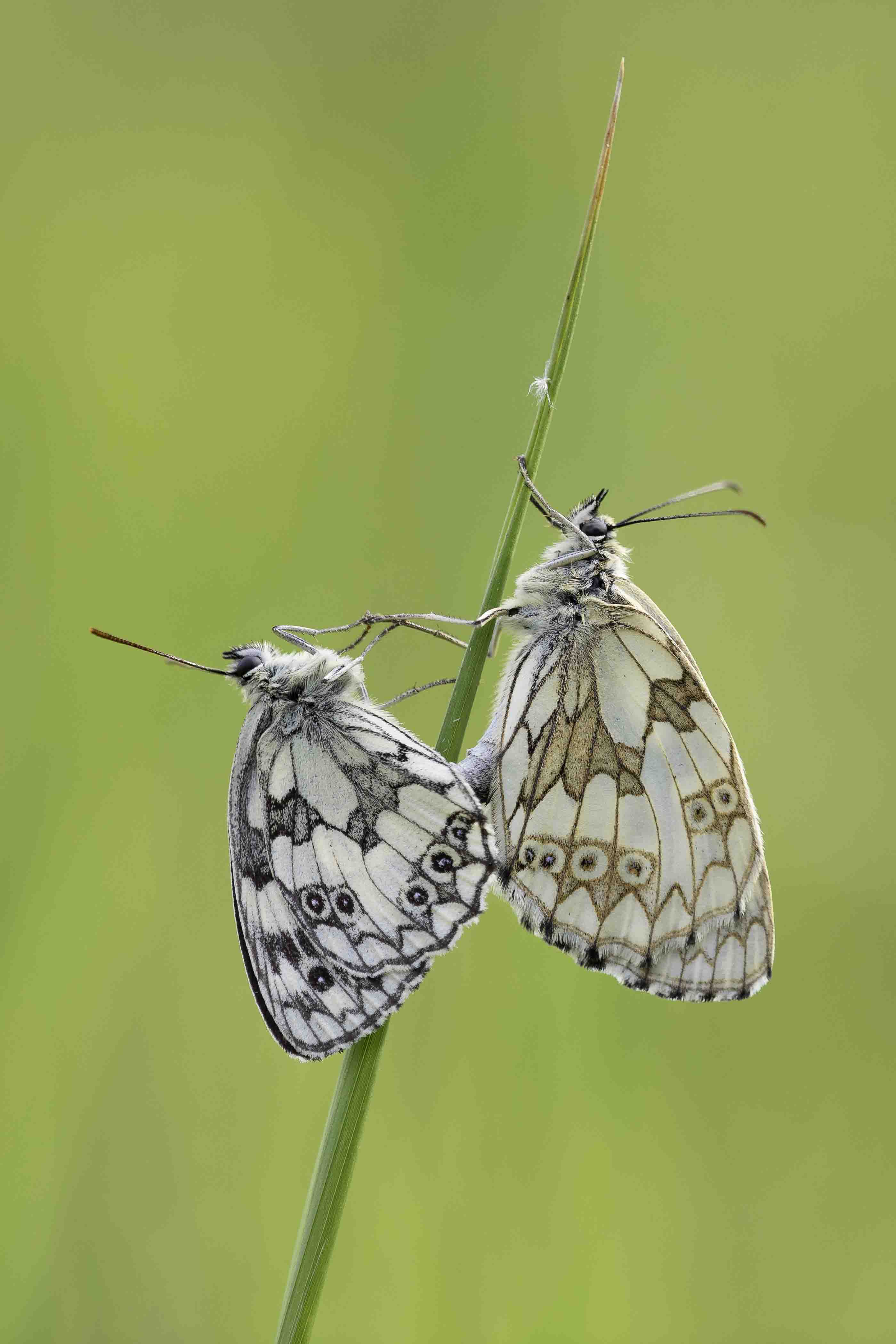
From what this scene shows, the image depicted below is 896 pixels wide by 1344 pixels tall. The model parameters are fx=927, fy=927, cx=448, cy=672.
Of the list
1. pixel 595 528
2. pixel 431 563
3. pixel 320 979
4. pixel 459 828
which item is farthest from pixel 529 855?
pixel 431 563

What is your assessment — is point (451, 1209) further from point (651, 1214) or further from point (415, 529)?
point (415, 529)

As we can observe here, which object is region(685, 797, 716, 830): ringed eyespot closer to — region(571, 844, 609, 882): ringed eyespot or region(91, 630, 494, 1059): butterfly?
region(571, 844, 609, 882): ringed eyespot

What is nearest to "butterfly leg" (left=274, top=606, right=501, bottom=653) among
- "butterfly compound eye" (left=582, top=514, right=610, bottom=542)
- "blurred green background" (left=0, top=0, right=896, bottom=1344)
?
"butterfly compound eye" (left=582, top=514, right=610, bottom=542)

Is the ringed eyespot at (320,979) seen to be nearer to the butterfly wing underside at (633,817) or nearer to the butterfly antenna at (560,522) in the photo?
the butterfly wing underside at (633,817)

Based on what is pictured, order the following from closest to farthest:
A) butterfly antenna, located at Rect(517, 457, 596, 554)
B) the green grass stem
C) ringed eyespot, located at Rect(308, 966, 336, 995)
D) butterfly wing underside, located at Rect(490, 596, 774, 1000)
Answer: the green grass stem < ringed eyespot, located at Rect(308, 966, 336, 995) < butterfly wing underside, located at Rect(490, 596, 774, 1000) < butterfly antenna, located at Rect(517, 457, 596, 554)

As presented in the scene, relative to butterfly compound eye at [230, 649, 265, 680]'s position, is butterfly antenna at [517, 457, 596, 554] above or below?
above

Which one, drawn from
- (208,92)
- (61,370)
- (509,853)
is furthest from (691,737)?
(208,92)

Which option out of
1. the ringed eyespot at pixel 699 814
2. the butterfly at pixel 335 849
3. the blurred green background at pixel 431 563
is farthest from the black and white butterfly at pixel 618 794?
the blurred green background at pixel 431 563
